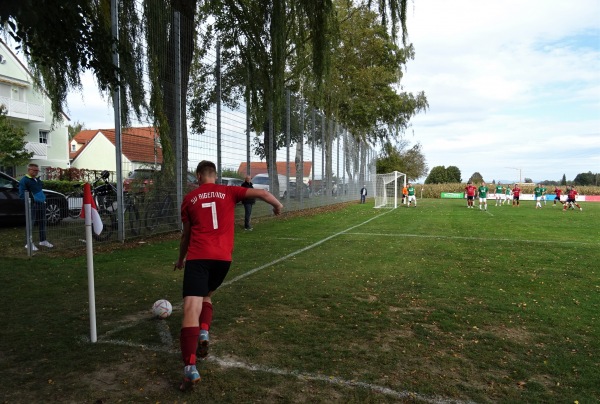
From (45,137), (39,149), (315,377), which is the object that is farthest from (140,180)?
(45,137)

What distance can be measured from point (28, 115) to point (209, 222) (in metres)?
38.8

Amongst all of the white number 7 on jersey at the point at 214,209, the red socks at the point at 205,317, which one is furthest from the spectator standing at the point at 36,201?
the white number 7 on jersey at the point at 214,209

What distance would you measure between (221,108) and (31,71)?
5.23 meters

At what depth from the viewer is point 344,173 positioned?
33.8 meters

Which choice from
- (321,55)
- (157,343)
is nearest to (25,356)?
(157,343)

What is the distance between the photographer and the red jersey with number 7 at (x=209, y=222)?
3738mm

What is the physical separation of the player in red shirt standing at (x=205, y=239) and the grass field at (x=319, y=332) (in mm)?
516

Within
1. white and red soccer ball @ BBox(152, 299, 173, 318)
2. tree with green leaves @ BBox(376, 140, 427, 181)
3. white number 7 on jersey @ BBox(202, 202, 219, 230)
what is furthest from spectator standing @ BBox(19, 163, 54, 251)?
tree with green leaves @ BBox(376, 140, 427, 181)

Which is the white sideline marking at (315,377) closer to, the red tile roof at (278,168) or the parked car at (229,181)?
the parked car at (229,181)

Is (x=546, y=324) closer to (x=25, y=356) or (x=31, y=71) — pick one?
(x=25, y=356)

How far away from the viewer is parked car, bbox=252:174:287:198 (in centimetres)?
1725

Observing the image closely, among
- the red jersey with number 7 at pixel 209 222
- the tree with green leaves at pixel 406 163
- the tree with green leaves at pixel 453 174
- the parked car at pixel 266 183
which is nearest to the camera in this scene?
the red jersey with number 7 at pixel 209 222

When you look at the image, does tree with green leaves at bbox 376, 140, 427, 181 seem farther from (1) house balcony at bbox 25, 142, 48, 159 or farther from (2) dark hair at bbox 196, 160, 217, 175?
(2) dark hair at bbox 196, 160, 217, 175

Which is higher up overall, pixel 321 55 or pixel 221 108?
pixel 321 55
